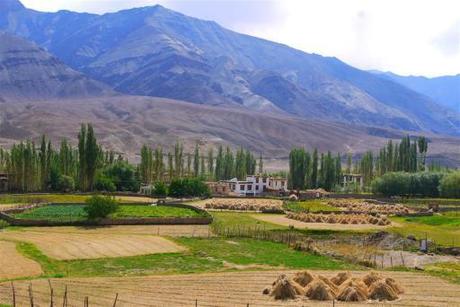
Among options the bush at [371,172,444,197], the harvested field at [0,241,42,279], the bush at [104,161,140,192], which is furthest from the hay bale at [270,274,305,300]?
the bush at [371,172,444,197]

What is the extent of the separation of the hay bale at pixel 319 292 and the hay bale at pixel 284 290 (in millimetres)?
466

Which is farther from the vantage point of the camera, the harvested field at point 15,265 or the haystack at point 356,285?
the harvested field at point 15,265

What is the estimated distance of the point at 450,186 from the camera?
117 meters

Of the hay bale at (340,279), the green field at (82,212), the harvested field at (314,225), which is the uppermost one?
the green field at (82,212)

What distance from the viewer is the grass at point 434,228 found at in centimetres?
6321

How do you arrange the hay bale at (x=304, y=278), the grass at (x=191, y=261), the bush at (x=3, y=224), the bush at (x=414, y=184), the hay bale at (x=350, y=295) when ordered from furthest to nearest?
the bush at (x=414, y=184), the bush at (x=3, y=224), the grass at (x=191, y=261), the hay bale at (x=304, y=278), the hay bale at (x=350, y=295)

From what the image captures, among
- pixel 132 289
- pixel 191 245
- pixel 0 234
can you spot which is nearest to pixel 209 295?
pixel 132 289

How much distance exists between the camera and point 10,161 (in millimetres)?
117500

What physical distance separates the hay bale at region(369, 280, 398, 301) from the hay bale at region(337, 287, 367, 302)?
0.59m

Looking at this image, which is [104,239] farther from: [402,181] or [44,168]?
[402,181]

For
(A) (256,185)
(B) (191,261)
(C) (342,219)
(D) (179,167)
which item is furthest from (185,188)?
(B) (191,261)

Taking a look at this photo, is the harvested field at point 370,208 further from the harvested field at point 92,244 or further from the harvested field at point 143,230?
the harvested field at point 92,244

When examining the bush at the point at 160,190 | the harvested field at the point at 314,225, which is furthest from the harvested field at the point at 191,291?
the bush at the point at 160,190

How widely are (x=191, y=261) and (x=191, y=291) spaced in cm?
1162
